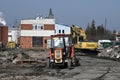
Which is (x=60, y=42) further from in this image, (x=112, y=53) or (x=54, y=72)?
(x=112, y=53)

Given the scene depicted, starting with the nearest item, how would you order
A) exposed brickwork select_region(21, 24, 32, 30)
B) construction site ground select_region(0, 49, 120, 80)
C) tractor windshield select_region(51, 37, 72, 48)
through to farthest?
construction site ground select_region(0, 49, 120, 80) → tractor windshield select_region(51, 37, 72, 48) → exposed brickwork select_region(21, 24, 32, 30)

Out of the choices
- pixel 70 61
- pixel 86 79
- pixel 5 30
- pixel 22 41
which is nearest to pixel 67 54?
pixel 70 61

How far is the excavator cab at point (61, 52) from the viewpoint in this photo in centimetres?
3161

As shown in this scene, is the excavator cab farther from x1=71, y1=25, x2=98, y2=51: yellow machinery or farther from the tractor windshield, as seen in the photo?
x1=71, y1=25, x2=98, y2=51: yellow machinery

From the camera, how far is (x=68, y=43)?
1276 inches

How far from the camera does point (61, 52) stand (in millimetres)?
31625

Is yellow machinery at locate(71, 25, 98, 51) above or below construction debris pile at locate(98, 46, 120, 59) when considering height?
above

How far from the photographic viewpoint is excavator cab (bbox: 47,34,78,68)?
3161cm

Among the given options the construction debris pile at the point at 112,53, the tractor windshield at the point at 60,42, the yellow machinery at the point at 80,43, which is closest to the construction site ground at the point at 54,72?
the tractor windshield at the point at 60,42

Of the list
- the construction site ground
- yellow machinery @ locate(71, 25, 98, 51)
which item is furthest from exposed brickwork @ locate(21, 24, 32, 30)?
the construction site ground

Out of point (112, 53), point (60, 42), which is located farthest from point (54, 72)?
point (112, 53)

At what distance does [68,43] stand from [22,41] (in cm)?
6503

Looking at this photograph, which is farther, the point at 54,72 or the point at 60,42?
the point at 60,42

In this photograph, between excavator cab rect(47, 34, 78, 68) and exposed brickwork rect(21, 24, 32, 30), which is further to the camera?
exposed brickwork rect(21, 24, 32, 30)
